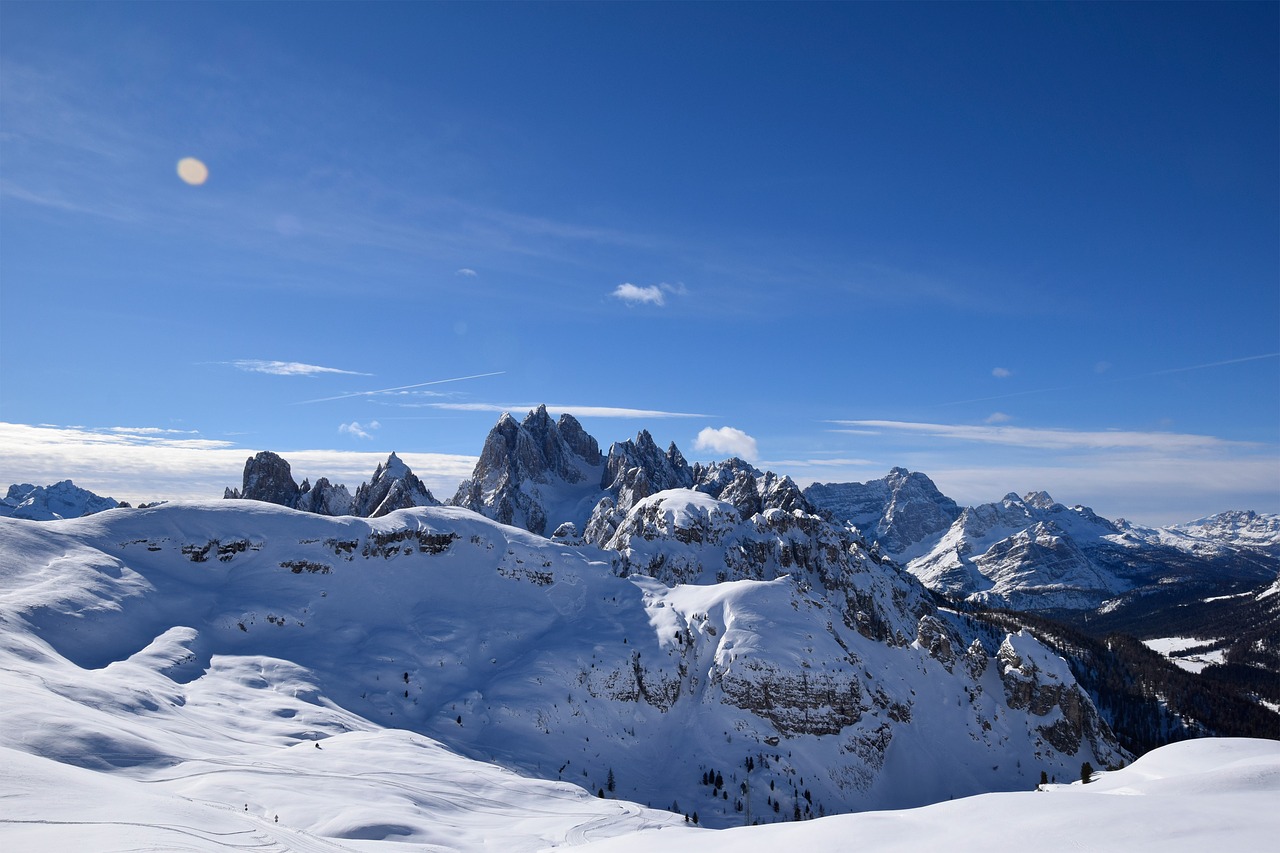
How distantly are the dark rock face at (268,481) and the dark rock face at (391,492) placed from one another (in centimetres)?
1626

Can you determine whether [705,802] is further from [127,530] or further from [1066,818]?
[127,530]

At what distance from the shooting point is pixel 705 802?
8219 centimetres

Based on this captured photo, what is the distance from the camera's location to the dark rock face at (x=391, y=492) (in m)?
154

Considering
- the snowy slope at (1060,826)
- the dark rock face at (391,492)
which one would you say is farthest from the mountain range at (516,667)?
the dark rock face at (391,492)

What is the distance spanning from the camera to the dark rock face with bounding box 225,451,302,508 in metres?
152

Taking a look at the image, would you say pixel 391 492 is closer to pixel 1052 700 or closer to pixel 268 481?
pixel 268 481

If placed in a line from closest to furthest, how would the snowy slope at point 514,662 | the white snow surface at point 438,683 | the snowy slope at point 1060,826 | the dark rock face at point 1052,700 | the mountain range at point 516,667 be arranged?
the snowy slope at point 1060,826
the white snow surface at point 438,683
the mountain range at point 516,667
the snowy slope at point 514,662
the dark rock face at point 1052,700

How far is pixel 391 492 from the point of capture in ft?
504

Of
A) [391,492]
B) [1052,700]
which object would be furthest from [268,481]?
[1052,700]

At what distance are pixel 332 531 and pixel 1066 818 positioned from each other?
107921mm

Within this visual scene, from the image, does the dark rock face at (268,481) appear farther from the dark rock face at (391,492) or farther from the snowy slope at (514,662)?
the snowy slope at (514,662)

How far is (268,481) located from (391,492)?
29114 millimetres

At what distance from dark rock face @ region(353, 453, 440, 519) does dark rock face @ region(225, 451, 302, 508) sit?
16.3m

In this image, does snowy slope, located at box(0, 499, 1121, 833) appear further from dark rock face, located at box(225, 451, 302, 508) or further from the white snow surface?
dark rock face, located at box(225, 451, 302, 508)
